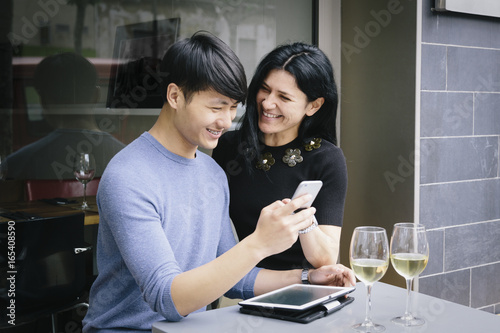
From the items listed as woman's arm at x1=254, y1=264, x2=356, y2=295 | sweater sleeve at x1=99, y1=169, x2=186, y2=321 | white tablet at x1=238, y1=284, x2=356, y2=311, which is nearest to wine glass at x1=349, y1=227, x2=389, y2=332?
white tablet at x1=238, y1=284, x2=356, y2=311

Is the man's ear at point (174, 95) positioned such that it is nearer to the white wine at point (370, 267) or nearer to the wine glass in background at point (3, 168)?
the white wine at point (370, 267)

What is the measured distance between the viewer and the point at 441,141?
331cm

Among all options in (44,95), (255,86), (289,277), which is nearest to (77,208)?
(44,95)

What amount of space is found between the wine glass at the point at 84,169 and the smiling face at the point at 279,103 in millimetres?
1177

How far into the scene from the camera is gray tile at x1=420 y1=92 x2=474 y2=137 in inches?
128

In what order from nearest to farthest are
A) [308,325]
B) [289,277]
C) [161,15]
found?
[308,325], [289,277], [161,15]

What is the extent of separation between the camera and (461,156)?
11.1ft

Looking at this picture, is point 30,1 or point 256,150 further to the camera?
point 30,1

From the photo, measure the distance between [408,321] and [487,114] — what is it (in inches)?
97.9

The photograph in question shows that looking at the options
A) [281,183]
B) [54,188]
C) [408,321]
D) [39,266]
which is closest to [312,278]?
[408,321]

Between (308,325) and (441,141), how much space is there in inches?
89.7

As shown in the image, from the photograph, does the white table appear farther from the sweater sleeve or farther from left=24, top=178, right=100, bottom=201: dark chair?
left=24, top=178, right=100, bottom=201: dark chair

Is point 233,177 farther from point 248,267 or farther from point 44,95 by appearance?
point 44,95

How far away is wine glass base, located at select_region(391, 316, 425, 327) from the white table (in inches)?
0.5
